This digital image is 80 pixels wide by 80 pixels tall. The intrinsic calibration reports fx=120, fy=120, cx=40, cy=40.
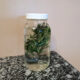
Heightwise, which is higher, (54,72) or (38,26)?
(38,26)

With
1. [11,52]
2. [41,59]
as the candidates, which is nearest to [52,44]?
[41,59]

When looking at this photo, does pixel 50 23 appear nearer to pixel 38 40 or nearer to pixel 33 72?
pixel 38 40

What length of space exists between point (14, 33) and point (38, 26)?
24 centimetres

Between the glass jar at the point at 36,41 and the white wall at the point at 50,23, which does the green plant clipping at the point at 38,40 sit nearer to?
the glass jar at the point at 36,41

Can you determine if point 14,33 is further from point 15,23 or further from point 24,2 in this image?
point 24,2

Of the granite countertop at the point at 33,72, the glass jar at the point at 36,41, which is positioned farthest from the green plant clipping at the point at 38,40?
the granite countertop at the point at 33,72

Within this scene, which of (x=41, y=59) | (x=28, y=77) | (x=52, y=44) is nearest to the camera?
(x=28, y=77)

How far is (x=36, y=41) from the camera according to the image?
0.76 meters

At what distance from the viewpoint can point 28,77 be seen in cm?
72

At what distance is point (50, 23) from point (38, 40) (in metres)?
0.30

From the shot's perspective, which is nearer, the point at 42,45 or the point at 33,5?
the point at 42,45

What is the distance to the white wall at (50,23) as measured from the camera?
0.89m

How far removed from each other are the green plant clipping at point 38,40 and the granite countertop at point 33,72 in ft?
0.44

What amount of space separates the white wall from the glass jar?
122 millimetres
